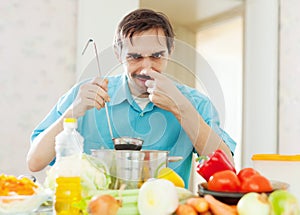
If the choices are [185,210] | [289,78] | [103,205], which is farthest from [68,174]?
[289,78]

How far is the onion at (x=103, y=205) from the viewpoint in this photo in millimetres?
815

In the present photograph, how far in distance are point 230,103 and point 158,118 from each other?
8.05 ft

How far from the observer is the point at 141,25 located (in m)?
1.23

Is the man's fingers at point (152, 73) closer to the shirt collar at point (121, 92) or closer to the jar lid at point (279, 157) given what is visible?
the shirt collar at point (121, 92)

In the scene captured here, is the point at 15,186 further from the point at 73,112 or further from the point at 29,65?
the point at 29,65

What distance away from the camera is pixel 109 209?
0.83 metres

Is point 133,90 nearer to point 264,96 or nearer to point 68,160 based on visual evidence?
point 68,160

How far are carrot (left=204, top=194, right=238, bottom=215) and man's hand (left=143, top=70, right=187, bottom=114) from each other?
0.42 metres

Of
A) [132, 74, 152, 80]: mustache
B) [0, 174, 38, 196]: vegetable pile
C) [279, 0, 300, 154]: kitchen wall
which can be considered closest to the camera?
[0, 174, 38, 196]: vegetable pile

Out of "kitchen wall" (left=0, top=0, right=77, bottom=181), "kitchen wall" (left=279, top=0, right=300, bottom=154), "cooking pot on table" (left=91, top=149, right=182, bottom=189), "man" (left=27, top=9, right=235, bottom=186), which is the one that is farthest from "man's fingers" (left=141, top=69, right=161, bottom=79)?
"kitchen wall" (left=279, top=0, right=300, bottom=154)

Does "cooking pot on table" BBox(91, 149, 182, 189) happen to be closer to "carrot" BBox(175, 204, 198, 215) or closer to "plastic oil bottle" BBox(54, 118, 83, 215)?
"plastic oil bottle" BBox(54, 118, 83, 215)

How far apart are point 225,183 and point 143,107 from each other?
515mm

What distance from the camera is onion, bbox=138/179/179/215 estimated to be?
32.9 inches

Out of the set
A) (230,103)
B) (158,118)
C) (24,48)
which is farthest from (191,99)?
(230,103)
